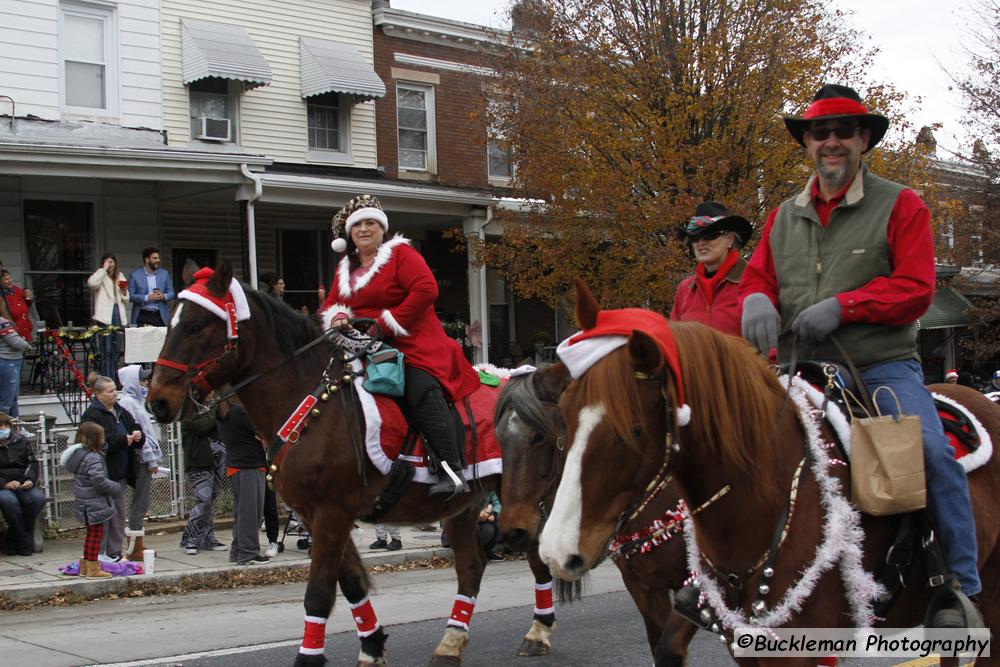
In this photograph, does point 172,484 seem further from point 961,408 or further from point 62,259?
point 961,408

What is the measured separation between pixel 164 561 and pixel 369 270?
6.24 metres

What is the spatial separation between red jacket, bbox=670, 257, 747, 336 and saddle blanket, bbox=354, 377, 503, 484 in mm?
1677

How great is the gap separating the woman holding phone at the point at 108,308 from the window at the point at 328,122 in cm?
655

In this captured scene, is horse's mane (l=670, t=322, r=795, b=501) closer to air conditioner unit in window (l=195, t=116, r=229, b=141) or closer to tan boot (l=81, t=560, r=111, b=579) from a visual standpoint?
tan boot (l=81, t=560, r=111, b=579)

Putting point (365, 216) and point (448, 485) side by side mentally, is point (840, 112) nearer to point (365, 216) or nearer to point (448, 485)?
point (448, 485)

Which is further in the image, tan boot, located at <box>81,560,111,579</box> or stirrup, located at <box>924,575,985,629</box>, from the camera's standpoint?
tan boot, located at <box>81,560,111,579</box>

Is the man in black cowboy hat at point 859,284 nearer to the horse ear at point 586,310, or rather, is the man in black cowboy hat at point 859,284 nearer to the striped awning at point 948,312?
the horse ear at point 586,310

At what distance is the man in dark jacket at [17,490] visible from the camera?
1146 centimetres

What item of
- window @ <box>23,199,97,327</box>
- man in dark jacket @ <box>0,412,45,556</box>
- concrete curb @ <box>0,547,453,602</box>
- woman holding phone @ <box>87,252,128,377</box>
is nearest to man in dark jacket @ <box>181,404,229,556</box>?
concrete curb @ <box>0,547,453,602</box>

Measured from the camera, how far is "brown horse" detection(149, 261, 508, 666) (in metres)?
6.20

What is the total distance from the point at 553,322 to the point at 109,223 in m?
11.2

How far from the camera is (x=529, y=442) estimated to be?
5.38 m

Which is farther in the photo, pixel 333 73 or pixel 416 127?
pixel 416 127

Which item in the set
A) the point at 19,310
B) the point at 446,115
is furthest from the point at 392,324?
the point at 446,115
